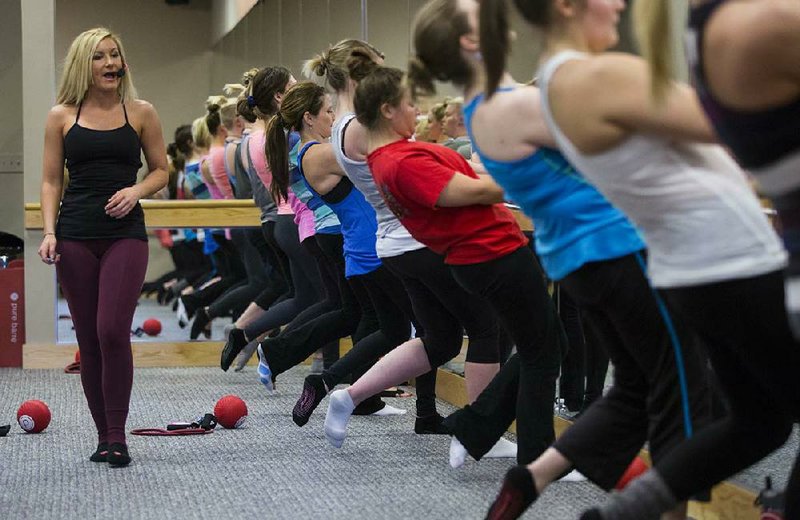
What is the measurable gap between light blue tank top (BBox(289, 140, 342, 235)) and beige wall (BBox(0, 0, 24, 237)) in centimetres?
507

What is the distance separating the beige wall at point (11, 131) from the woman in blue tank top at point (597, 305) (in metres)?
7.67

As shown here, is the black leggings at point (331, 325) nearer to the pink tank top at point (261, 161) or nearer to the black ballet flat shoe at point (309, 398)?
the black ballet flat shoe at point (309, 398)

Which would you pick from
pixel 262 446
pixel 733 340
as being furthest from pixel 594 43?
pixel 262 446

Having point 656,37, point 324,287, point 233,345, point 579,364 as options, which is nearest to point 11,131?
point 233,345

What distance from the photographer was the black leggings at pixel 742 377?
188cm

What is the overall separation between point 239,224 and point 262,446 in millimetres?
2770

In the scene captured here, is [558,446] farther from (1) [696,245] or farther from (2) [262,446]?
(2) [262,446]

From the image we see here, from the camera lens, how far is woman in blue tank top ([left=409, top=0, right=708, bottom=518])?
235cm

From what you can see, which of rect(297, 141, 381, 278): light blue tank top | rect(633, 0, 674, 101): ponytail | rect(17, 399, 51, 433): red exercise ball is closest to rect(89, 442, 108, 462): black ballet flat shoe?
rect(17, 399, 51, 433): red exercise ball

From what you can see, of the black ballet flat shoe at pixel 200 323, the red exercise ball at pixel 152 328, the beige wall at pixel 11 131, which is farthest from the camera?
the beige wall at pixel 11 131

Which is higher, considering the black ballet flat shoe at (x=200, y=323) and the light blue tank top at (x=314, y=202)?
the light blue tank top at (x=314, y=202)

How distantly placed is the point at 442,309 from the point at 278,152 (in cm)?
131

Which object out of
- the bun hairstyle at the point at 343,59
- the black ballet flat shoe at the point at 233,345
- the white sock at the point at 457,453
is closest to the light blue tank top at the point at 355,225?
the bun hairstyle at the point at 343,59

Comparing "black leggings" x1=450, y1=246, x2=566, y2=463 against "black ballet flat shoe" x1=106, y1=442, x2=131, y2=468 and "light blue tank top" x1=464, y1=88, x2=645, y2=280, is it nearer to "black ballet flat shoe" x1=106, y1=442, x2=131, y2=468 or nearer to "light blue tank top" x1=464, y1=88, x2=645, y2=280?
"light blue tank top" x1=464, y1=88, x2=645, y2=280
